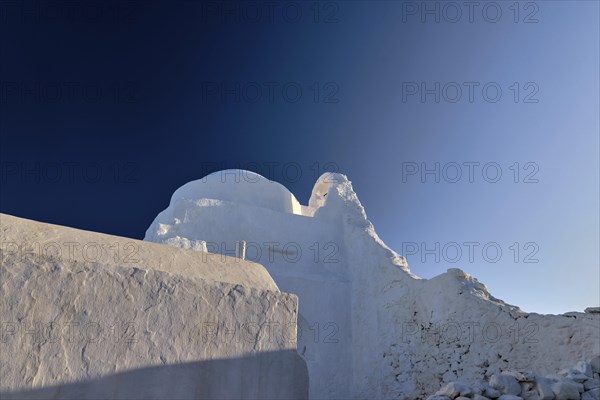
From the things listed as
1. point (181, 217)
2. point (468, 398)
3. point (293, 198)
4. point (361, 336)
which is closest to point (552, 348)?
point (468, 398)

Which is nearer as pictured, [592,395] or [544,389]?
[544,389]

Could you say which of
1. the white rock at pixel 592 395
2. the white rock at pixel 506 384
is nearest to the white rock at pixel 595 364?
the white rock at pixel 592 395

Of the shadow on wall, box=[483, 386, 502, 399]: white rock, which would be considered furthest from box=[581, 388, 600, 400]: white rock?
the shadow on wall

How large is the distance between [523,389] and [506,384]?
15 cm

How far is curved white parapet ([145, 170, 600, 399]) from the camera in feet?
20.0

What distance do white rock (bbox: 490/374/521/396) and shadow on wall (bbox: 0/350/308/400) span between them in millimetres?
2341

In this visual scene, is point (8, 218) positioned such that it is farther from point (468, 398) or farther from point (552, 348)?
point (552, 348)

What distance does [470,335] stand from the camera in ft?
22.6

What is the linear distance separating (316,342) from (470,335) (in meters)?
4.03

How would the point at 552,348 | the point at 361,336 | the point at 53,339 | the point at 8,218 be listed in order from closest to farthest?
the point at 53,339
the point at 8,218
the point at 552,348
the point at 361,336

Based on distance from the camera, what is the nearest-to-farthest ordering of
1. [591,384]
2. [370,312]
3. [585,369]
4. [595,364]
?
1. [591,384]
2. [585,369]
3. [595,364]
4. [370,312]

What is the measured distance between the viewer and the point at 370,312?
9.73 meters

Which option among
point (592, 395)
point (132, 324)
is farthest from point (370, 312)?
point (132, 324)

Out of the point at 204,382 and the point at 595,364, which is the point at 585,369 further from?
the point at 204,382
